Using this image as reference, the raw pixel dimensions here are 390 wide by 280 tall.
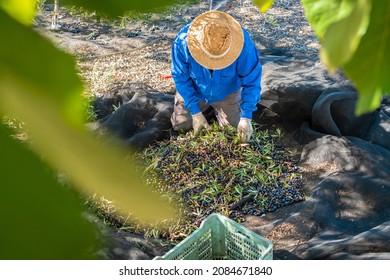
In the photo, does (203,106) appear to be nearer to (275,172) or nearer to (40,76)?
(275,172)

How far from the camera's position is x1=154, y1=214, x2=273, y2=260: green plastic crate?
10.1ft

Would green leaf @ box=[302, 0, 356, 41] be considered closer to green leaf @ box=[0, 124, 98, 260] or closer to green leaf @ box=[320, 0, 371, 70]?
green leaf @ box=[320, 0, 371, 70]

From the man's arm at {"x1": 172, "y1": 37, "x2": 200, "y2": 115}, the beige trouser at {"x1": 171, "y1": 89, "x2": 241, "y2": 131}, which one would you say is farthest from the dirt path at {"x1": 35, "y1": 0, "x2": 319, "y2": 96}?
the man's arm at {"x1": 172, "y1": 37, "x2": 200, "y2": 115}

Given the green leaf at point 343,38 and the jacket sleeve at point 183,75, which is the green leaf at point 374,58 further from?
the jacket sleeve at point 183,75

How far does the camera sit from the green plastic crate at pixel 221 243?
A: 3068 millimetres

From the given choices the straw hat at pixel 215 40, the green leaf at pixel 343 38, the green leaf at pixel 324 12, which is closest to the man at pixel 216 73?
the straw hat at pixel 215 40

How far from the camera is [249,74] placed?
12.5ft

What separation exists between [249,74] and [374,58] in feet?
11.6

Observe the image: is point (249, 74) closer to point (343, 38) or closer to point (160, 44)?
point (160, 44)

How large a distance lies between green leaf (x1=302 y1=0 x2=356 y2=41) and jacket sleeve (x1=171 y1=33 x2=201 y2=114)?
3.29 meters

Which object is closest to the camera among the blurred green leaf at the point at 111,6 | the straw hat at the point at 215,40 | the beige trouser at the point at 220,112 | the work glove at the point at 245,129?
the blurred green leaf at the point at 111,6

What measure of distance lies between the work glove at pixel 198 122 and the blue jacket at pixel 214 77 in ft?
0.13

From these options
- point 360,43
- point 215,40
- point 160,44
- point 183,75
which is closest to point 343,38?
point 360,43
